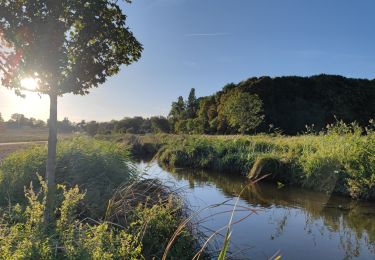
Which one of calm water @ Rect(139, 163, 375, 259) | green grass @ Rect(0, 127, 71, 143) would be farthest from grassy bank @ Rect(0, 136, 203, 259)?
green grass @ Rect(0, 127, 71, 143)

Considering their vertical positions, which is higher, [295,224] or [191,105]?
[191,105]

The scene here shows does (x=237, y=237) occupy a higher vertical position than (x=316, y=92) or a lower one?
lower

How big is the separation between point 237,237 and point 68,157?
13.2ft

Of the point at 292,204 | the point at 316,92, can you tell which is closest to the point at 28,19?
the point at 292,204

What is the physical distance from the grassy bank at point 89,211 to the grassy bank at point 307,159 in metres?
1.35

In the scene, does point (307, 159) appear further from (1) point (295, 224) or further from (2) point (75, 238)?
(2) point (75, 238)

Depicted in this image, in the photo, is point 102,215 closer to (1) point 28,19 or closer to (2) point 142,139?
(1) point 28,19

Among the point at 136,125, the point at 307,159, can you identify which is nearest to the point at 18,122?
the point at 136,125

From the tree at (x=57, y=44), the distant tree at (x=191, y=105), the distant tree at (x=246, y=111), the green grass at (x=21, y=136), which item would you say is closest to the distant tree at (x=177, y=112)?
the distant tree at (x=191, y=105)

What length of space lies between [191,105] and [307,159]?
40.9 meters

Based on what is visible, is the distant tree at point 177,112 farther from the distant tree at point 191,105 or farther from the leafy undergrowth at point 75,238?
the leafy undergrowth at point 75,238

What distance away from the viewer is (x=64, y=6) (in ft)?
15.4

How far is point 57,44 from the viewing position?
4.61m

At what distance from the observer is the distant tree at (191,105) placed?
1976 inches
